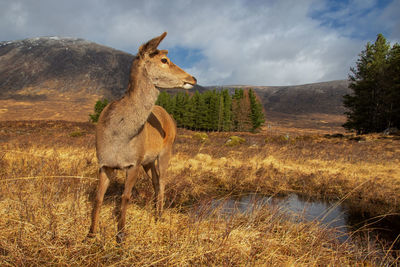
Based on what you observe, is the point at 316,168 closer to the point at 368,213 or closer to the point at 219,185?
the point at 368,213

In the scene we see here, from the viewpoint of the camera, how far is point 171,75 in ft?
11.6

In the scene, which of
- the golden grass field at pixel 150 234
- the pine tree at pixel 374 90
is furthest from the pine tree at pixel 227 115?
the golden grass field at pixel 150 234

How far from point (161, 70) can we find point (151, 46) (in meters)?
0.35

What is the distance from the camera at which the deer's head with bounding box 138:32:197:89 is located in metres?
3.47

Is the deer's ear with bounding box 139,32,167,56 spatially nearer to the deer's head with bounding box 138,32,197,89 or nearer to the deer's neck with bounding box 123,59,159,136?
the deer's head with bounding box 138,32,197,89

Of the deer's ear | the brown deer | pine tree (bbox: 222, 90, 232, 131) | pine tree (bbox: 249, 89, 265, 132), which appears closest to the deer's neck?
the brown deer

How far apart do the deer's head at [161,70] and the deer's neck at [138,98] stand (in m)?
0.08

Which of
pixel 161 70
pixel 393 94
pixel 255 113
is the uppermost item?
pixel 393 94

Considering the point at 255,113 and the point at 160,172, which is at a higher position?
the point at 255,113

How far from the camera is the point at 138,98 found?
3.39 m

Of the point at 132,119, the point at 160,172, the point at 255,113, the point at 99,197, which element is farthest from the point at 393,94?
the point at 99,197

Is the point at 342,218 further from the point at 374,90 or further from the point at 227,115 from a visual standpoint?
the point at 227,115

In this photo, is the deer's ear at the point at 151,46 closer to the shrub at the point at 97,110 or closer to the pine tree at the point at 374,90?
the pine tree at the point at 374,90

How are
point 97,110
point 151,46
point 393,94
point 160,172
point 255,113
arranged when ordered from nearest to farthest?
point 151,46, point 160,172, point 393,94, point 255,113, point 97,110
